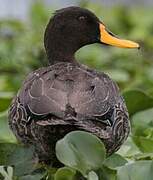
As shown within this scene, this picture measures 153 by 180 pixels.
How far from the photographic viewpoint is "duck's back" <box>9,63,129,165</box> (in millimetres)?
4406

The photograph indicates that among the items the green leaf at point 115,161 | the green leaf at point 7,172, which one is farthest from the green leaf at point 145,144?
the green leaf at point 7,172

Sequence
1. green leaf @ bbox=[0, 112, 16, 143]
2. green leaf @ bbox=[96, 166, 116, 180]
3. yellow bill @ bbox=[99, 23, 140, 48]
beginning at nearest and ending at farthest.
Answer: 1. green leaf @ bbox=[96, 166, 116, 180]
2. green leaf @ bbox=[0, 112, 16, 143]
3. yellow bill @ bbox=[99, 23, 140, 48]

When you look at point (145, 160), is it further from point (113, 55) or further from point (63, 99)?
point (113, 55)

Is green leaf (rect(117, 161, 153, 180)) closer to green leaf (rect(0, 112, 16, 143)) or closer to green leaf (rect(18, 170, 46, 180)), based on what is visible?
green leaf (rect(18, 170, 46, 180))

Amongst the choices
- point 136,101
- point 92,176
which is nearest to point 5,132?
point 136,101

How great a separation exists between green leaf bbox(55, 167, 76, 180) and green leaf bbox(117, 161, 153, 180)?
20 cm

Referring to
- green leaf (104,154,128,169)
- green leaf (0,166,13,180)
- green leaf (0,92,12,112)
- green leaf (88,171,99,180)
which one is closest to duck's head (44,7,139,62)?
green leaf (0,92,12,112)

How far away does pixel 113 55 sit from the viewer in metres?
8.37

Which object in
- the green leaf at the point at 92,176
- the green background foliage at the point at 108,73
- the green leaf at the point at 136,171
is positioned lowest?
the green background foliage at the point at 108,73

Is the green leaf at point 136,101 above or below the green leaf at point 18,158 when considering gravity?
below

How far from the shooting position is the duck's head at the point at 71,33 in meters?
5.30

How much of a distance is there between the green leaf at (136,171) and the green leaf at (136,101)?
1.13 meters

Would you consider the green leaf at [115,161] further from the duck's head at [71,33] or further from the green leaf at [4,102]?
the green leaf at [4,102]

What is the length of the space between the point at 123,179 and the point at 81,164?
193 mm
